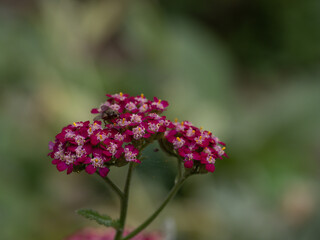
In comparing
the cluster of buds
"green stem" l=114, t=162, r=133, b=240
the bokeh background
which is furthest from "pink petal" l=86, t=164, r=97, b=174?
Result: the bokeh background

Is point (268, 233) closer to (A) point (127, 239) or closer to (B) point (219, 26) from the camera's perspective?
(A) point (127, 239)

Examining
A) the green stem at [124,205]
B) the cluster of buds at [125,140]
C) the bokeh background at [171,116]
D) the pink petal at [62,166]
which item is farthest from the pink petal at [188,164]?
the bokeh background at [171,116]

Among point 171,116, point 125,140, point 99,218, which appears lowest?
point 99,218

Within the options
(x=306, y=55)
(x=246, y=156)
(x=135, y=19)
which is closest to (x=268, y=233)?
(x=246, y=156)

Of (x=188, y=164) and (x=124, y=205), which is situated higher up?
(x=188, y=164)

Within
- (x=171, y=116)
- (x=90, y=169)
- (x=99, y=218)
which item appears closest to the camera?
(x=90, y=169)

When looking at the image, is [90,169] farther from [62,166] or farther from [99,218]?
[99,218]

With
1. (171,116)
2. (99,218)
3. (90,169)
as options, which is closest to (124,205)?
(99,218)
